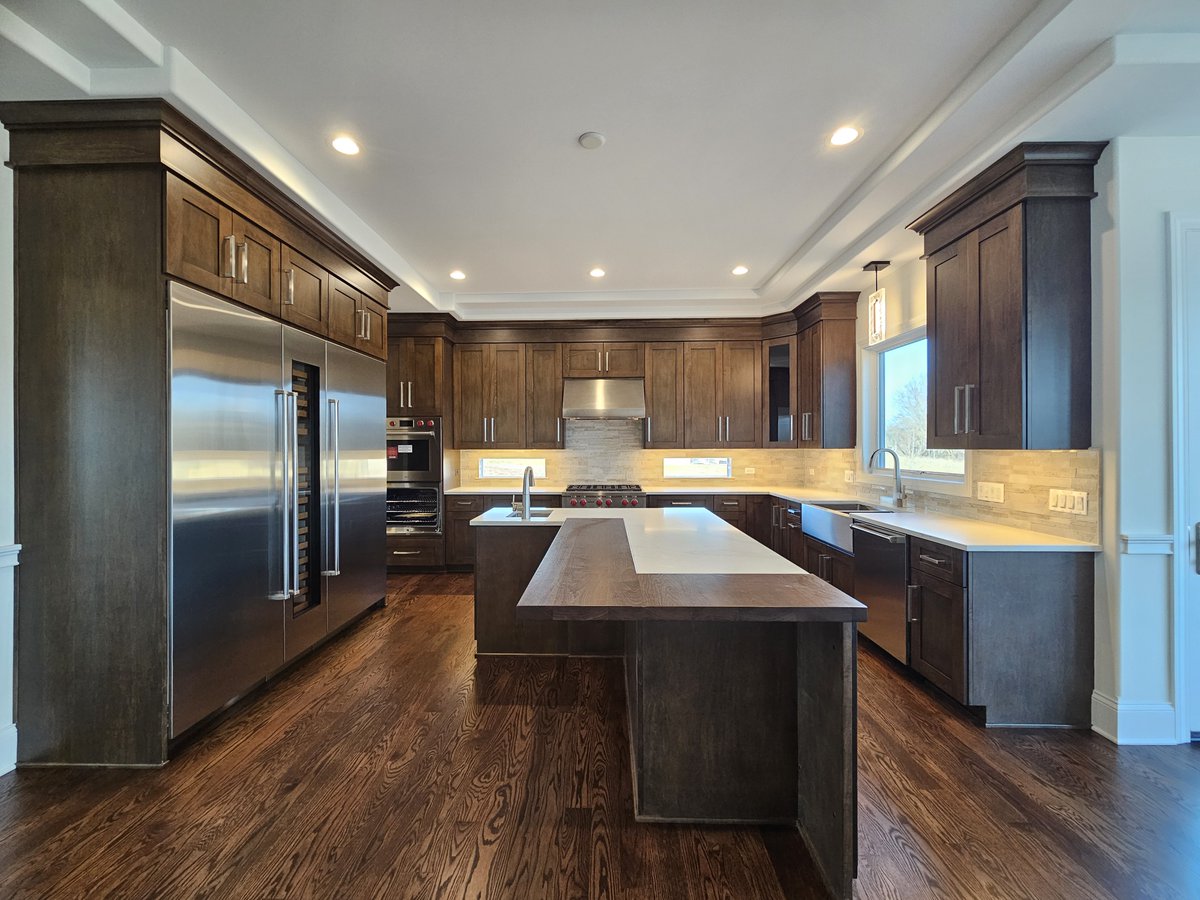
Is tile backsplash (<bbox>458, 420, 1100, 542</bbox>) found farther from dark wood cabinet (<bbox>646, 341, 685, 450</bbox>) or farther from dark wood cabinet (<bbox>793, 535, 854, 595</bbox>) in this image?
dark wood cabinet (<bbox>793, 535, 854, 595</bbox>)

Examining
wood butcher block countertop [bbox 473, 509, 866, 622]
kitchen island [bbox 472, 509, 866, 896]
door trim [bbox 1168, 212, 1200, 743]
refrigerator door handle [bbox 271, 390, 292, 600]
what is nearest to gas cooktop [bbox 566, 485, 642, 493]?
wood butcher block countertop [bbox 473, 509, 866, 622]

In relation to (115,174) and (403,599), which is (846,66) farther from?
(403,599)

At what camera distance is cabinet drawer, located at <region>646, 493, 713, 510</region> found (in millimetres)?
5520

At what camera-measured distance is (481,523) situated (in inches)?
135

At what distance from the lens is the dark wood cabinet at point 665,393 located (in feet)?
19.0

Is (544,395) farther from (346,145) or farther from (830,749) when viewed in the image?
(830,749)

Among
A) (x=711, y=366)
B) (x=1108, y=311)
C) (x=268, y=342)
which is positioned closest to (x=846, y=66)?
(x=1108, y=311)

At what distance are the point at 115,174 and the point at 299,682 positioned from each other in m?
2.52

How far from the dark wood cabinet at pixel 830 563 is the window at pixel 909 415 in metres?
0.87

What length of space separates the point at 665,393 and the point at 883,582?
3.08 metres

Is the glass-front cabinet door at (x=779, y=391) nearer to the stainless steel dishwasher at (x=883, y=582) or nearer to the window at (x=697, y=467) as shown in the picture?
the window at (x=697, y=467)

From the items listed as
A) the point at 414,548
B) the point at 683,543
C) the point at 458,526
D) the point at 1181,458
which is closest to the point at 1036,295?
the point at 1181,458

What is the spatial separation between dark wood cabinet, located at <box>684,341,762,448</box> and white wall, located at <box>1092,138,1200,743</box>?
3.43 metres

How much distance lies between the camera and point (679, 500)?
560cm
